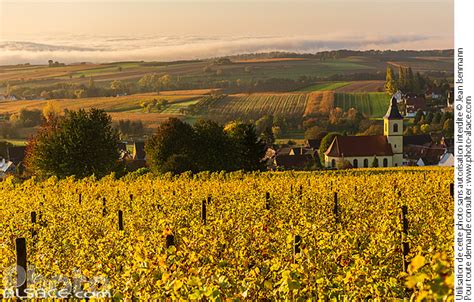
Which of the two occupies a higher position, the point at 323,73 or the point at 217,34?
the point at 217,34

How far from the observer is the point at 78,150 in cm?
3975

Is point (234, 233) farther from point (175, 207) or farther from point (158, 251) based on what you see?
point (175, 207)

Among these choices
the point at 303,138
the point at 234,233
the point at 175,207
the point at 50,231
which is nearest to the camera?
the point at 234,233

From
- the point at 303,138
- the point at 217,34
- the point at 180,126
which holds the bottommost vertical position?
the point at 303,138

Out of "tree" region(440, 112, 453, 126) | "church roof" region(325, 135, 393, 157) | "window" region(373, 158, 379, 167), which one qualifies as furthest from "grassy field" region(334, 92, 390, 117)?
"window" region(373, 158, 379, 167)

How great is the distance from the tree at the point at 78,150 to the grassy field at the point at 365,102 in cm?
8186

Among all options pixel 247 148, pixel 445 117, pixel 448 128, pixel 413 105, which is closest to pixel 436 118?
pixel 445 117

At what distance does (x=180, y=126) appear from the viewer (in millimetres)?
45500

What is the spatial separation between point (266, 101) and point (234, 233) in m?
115

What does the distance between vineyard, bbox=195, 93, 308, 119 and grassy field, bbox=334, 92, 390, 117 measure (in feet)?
22.4

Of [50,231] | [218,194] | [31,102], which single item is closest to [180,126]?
[218,194]

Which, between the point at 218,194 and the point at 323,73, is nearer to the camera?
the point at 218,194

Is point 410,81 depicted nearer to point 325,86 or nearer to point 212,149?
point 325,86

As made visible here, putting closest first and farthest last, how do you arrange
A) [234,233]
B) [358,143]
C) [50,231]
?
[234,233] → [50,231] → [358,143]
